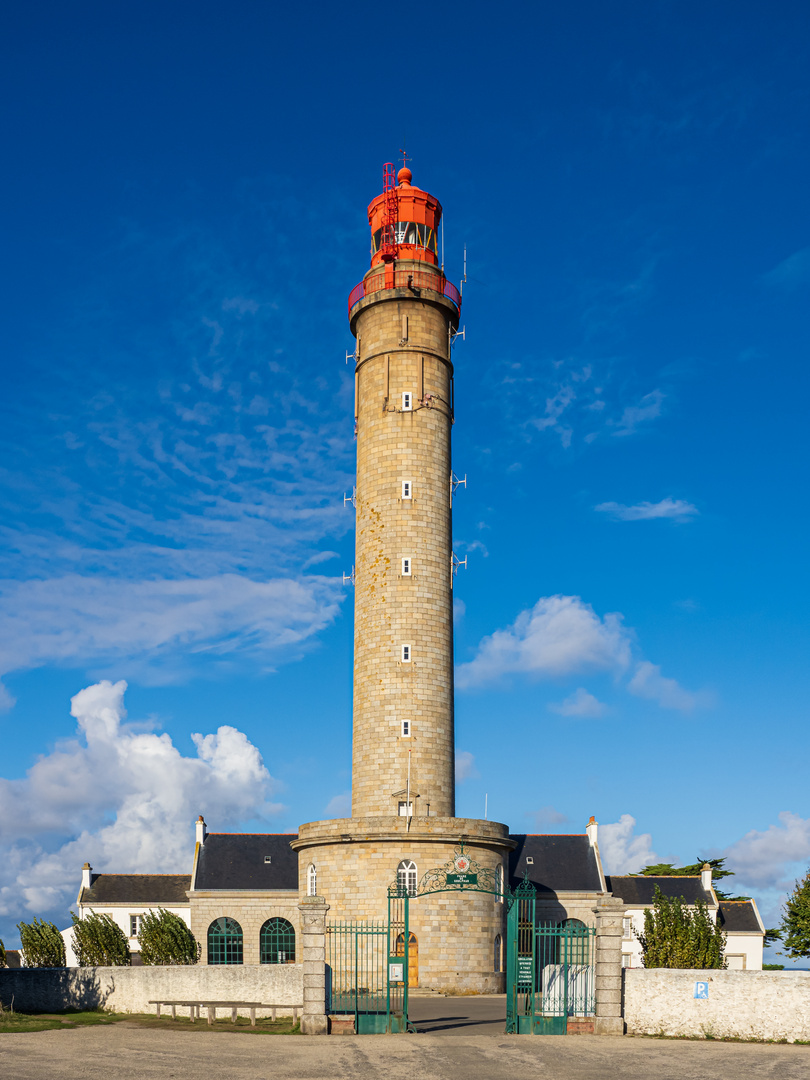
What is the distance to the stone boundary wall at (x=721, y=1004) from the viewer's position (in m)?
21.1

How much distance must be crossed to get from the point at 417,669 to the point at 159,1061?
19.9 m

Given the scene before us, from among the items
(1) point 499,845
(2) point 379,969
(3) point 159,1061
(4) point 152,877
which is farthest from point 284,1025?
(4) point 152,877

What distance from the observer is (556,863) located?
46.9m

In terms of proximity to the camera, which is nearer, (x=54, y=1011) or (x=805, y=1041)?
(x=805, y=1041)

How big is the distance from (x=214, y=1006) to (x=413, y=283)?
86.5 ft

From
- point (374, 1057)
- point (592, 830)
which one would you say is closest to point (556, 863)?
point (592, 830)

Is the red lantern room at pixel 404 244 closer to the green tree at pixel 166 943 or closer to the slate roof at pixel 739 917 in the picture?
the green tree at pixel 166 943

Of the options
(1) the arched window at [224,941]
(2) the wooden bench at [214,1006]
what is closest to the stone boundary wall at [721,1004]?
(2) the wooden bench at [214,1006]

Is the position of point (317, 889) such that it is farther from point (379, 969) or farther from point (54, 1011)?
point (54, 1011)

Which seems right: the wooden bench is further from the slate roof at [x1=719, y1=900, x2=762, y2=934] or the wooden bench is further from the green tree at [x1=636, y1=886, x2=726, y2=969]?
the slate roof at [x1=719, y1=900, x2=762, y2=934]

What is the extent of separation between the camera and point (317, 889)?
34875mm

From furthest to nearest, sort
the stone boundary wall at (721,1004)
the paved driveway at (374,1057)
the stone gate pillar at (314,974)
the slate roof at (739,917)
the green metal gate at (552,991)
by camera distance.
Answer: the slate roof at (739,917), the green metal gate at (552,991), the stone gate pillar at (314,974), the stone boundary wall at (721,1004), the paved driveway at (374,1057)

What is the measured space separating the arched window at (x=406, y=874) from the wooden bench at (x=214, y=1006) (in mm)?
8315

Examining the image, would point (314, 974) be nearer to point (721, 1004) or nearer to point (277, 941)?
point (721, 1004)
